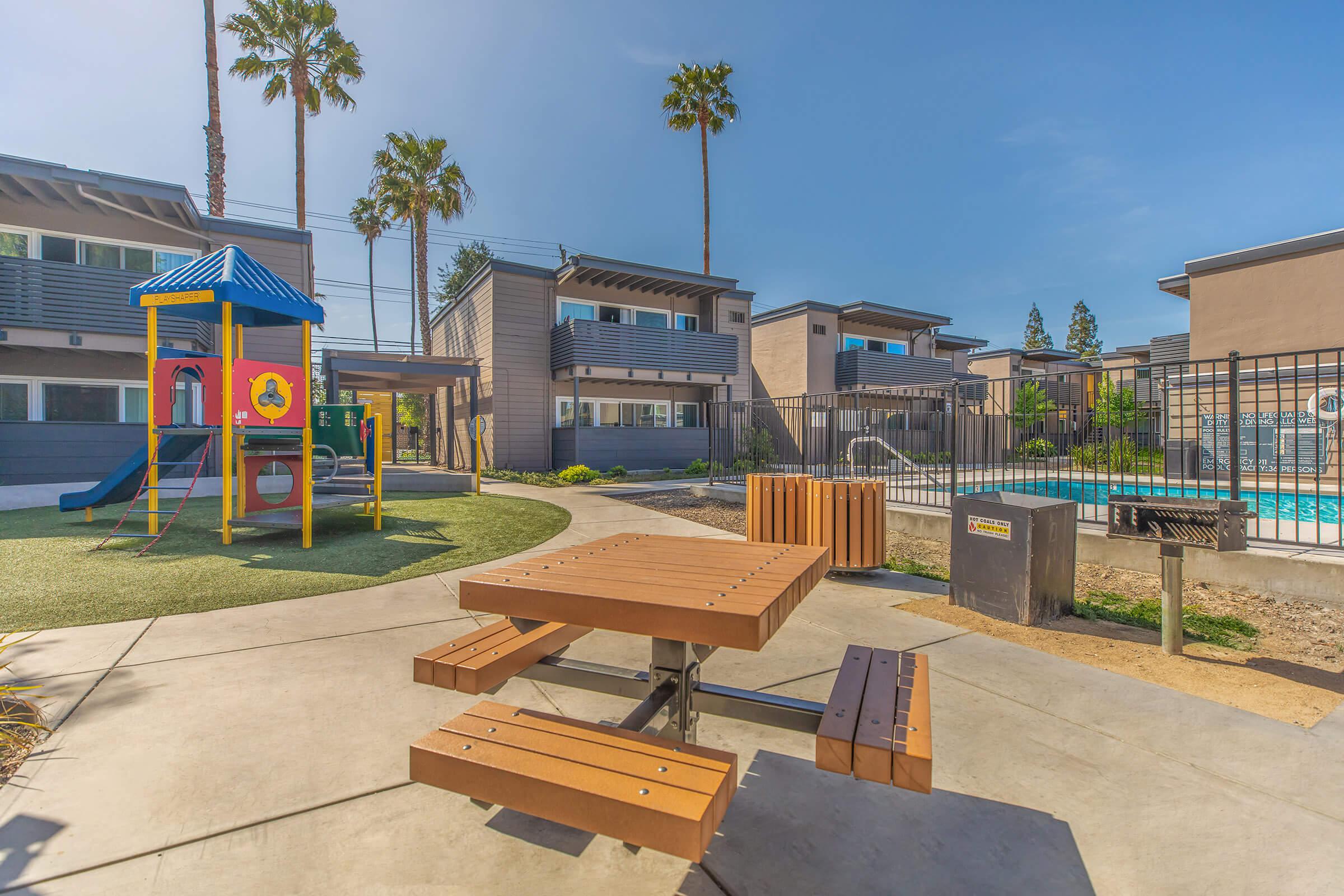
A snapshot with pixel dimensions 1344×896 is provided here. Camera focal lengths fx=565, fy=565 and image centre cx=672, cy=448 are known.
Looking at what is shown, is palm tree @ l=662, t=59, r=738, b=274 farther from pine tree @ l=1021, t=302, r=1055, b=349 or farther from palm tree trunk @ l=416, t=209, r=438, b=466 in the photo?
pine tree @ l=1021, t=302, r=1055, b=349

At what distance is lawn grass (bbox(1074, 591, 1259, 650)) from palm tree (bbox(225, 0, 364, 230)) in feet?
79.2

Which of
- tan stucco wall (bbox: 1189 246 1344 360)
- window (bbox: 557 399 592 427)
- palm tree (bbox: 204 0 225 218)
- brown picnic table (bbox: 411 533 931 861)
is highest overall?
palm tree (bbox: 204 0 225 218)

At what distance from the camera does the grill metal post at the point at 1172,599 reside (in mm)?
3693

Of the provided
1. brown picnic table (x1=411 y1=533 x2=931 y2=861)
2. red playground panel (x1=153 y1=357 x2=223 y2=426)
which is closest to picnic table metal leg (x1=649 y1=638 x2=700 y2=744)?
brown picnic table (x1=411 y1=533 x2=931 y2=861)

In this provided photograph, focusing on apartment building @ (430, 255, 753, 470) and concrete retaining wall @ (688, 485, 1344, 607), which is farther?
apartment building @ (430, 255, 753, 470)

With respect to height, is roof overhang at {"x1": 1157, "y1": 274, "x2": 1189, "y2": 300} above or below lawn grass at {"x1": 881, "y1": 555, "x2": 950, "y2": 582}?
above

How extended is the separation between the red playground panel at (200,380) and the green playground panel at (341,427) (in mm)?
2494

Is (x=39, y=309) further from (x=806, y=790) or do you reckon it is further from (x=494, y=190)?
(x=494, y=190)

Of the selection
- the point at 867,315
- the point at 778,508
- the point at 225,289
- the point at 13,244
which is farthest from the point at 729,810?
the point at 867,315

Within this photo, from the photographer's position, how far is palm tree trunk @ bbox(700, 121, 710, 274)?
25.7 meters

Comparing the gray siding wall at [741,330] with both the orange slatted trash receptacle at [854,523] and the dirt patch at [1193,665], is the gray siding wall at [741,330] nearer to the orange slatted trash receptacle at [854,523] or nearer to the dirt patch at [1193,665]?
the orange slatted trash receptacle at [854,523]

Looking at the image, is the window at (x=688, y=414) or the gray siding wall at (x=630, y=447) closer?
the gray siding wall at (x=630, y=447)

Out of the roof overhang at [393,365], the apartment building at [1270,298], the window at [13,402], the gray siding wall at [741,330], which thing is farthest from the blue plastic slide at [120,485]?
the apartment building at [1270,298]

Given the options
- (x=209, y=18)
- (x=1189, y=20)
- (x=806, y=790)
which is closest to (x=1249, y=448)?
(x=1189, y=20)
